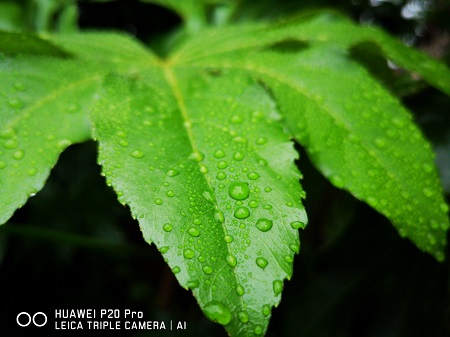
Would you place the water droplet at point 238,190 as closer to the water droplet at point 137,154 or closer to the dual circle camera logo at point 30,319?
the water droplet at point 137,154

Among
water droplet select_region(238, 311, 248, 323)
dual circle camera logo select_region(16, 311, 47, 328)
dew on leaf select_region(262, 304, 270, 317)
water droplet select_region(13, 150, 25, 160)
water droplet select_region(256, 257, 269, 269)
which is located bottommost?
dual circle camera logo select_region(16, 311, 47, 328)

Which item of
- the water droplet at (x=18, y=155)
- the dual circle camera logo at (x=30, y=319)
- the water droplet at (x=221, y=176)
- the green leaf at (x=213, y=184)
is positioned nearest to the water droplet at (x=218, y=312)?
the green leaf at (x=213, y=184)

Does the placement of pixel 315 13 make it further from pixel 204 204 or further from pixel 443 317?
pixel 443 317

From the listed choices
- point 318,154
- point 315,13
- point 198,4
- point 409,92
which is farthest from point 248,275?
point 198,4

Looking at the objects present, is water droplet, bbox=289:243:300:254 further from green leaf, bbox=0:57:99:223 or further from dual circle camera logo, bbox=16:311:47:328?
dual circle camera logo, bbox=16:311:47:328

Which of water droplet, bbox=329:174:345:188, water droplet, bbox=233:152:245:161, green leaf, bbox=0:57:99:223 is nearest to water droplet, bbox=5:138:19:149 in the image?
green leaf, bbox=0:57:99:223

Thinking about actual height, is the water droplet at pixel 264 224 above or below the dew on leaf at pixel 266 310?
above

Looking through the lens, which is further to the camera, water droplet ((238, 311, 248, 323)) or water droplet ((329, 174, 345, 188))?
water droplet ((329, 174, 345, 188))
